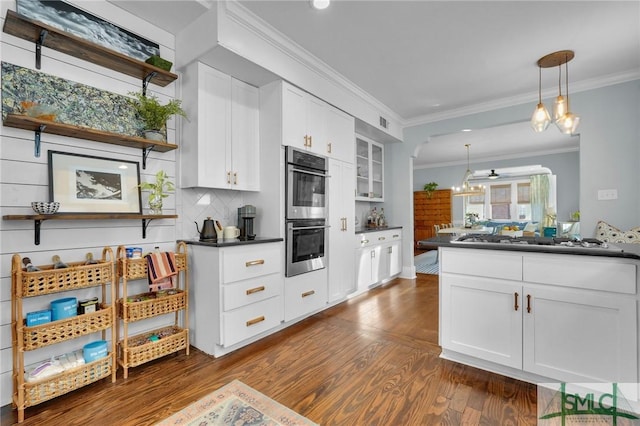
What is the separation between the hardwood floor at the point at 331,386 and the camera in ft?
5.47

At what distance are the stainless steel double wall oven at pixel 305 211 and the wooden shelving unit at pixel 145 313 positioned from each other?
38.0 inches

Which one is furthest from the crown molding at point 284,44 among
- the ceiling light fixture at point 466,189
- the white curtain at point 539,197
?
the white curtain at point 539,197

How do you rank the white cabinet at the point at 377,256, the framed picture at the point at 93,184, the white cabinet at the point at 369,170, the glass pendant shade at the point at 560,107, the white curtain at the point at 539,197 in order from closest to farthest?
the framed picture at the point at 93,184, the glass pendant shade at the point at 560,107, the white cabinet at the point at 377,256, the white cabinet at the point at 369,170, the white curtain at the point at 539,197

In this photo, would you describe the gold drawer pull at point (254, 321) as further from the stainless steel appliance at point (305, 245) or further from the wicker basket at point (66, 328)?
the wicker basket at point (66, 328)

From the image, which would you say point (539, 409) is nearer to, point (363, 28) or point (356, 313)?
point (356, 313)

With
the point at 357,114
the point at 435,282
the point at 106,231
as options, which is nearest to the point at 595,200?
the point at 435,282

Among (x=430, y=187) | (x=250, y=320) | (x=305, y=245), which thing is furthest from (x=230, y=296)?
(x=430, y=187)

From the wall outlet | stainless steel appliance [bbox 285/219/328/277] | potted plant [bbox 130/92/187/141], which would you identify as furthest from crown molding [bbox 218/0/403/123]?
the wall outlet

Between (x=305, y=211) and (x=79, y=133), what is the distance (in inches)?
76.2

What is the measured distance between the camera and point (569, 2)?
7.56 feet

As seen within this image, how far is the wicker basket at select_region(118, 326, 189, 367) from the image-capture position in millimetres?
2094

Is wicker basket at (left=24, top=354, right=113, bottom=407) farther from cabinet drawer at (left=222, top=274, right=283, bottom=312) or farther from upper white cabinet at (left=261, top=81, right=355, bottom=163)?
upper white cabinet at (left=261, top=81, right=355, bottom=163)

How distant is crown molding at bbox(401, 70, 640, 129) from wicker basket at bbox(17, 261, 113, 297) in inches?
186

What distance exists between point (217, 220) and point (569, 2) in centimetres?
345
